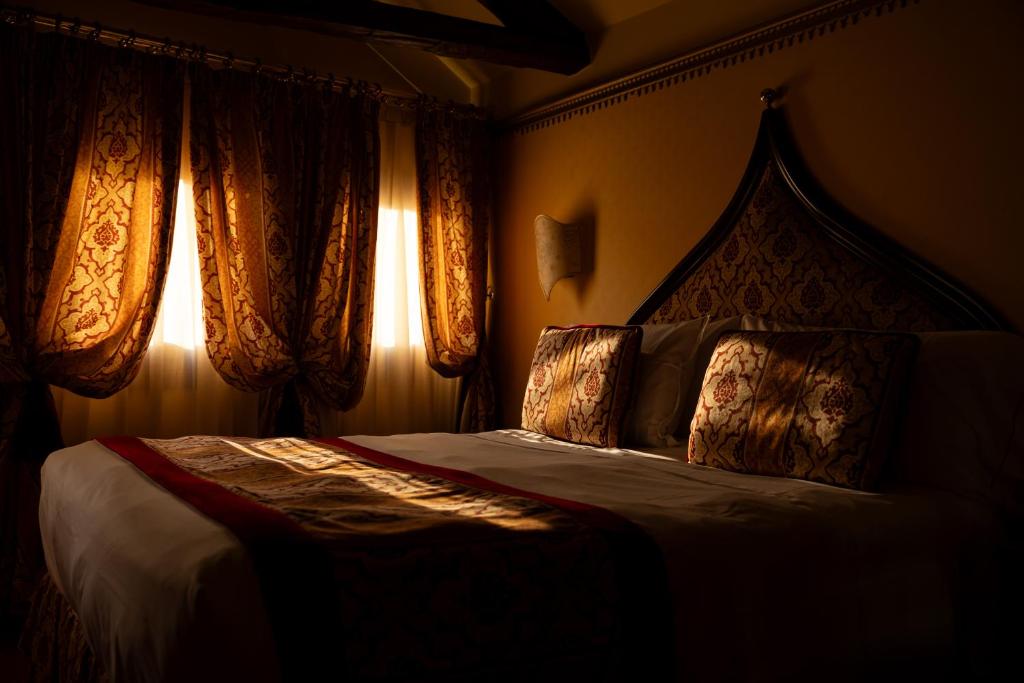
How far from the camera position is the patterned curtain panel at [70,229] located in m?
3.08

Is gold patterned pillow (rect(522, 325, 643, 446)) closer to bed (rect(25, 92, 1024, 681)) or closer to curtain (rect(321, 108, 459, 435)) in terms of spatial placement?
bed (rect(25, 92, 1024, 681))

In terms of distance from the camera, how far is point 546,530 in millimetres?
1480

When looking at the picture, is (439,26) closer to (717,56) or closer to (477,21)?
(477,21)

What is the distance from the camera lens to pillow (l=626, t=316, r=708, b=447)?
9.20 feet

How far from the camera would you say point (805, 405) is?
2127 mm

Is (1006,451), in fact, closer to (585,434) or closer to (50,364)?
(585,434)

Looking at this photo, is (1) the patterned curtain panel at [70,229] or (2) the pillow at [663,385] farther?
(1) the patterned curtain panel at [70,229]

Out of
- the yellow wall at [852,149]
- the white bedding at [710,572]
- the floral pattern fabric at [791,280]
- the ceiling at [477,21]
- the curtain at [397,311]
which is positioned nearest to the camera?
the white bedding at [710,572]

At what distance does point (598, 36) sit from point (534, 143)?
2.11 feet

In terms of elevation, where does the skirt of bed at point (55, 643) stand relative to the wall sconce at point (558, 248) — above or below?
below

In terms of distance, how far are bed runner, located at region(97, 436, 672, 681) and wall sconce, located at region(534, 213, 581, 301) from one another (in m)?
2.15

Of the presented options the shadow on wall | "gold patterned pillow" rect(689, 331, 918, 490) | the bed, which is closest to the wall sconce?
the shadow on wall

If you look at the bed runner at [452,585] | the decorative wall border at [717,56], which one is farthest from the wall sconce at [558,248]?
the bed runner at [452,585]

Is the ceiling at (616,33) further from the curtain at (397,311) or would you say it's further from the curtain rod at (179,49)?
the curtain at (397,311)
